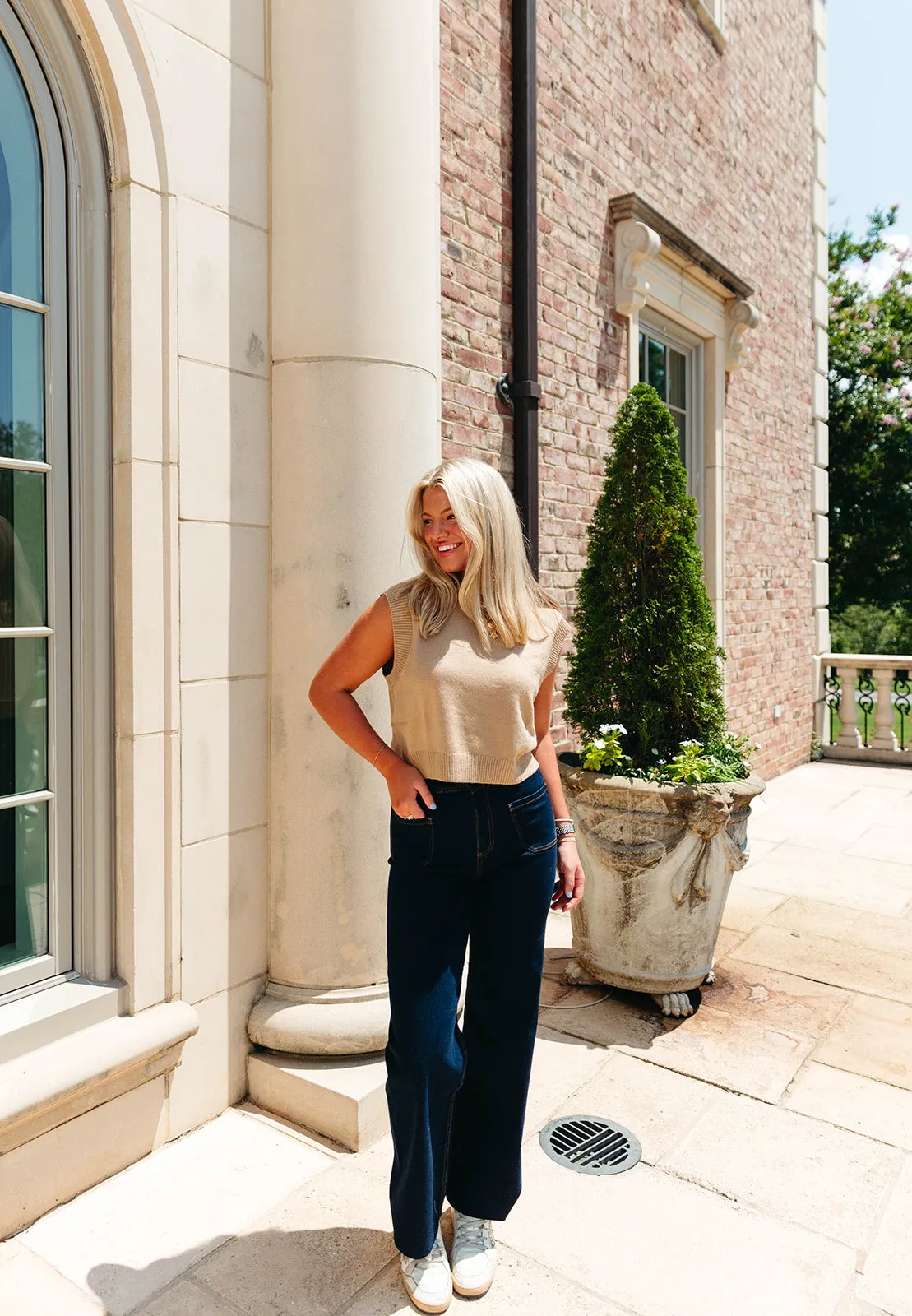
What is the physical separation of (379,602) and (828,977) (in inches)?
114

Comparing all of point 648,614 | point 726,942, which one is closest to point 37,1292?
point 648,614

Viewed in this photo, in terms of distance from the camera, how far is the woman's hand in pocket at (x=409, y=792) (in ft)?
6.40

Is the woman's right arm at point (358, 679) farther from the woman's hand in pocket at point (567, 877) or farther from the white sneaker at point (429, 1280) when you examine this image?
the white sneaker at point (429, 1280)

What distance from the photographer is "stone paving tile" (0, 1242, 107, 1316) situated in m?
2.04

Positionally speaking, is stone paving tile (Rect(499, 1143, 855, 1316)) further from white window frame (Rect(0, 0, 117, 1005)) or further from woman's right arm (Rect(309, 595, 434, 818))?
white window frame (Rect(0, 0, 117, 1005))

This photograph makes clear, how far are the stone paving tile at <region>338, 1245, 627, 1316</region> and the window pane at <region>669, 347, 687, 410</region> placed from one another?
583cm

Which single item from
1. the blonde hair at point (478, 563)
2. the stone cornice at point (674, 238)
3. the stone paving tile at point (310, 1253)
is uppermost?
the stone cornice at point (674, 238)

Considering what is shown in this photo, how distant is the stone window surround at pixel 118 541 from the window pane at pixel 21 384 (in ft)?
0.27

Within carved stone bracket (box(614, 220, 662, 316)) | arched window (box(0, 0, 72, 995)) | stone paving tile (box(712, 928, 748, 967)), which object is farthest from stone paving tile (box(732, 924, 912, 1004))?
carved stone bracket (box(614, 220, 662, 316))

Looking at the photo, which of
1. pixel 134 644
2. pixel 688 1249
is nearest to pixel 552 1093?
pixel 688 1249

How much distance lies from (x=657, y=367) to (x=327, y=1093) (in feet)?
17.8

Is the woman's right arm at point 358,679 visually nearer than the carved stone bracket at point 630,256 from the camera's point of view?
Yes

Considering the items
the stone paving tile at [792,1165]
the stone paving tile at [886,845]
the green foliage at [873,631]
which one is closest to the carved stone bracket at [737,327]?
the stone paving tile at [886,845]

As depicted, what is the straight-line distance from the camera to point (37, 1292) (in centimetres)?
209
